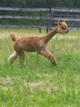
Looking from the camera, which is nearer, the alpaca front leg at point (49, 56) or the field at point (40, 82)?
the field at point (40, 82)

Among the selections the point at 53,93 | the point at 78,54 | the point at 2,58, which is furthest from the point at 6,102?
the point at 78,54

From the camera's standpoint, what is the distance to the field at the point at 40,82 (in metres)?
6.37

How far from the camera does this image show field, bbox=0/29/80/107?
6.37 metres

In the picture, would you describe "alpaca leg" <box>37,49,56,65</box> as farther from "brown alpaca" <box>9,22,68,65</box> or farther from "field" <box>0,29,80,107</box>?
"field" <box>0,29,80,107</box>

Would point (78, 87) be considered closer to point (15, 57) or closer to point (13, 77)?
point (13, 77)

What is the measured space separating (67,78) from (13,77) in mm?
953

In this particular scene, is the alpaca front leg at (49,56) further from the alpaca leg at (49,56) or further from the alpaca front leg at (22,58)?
the alpaca front leg at (22,58)
